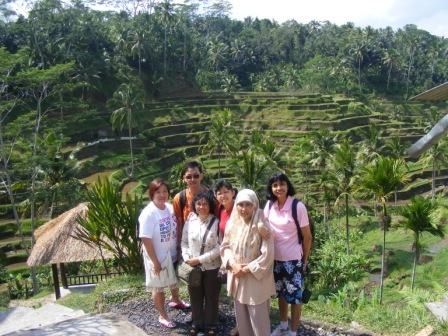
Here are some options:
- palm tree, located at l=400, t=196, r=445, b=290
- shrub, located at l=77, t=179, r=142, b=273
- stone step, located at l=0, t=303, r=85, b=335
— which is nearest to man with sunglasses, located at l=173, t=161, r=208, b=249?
shrub, located at l=77, t=179, r=142, b=273

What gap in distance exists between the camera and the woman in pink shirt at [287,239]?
3.93m

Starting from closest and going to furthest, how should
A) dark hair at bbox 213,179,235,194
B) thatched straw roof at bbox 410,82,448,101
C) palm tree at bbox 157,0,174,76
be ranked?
thatched straw roof at bbox 410,82,448,101, dark hair at bbox 213,179,235,194, palm tree at bbox 157,0,174,76

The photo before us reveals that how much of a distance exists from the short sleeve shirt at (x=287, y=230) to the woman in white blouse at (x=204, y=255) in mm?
476

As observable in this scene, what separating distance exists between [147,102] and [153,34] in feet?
35.4

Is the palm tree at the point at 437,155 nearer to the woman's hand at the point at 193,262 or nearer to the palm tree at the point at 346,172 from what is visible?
the palm tree at the point at 346,172

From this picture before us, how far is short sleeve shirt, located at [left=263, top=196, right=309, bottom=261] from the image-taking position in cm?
392

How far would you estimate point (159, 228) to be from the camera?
4297mm

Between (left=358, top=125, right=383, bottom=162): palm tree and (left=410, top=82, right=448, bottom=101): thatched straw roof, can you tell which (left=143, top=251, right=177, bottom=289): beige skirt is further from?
(left=358, top=125, right=383, bottom=162): palm tree

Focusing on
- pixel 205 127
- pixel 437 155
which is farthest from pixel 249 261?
pixel 205 127

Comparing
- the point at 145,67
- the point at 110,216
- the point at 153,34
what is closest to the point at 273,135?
the point at 145,67

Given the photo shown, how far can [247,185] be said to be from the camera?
18.1 meters

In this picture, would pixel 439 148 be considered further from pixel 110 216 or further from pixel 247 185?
pixel 110 216

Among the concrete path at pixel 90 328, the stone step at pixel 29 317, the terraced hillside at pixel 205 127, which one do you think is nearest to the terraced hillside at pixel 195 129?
the terraced hillside at pixel 205 127

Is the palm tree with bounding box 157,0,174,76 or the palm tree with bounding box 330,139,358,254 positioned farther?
the palm tree with bounding box 157,0,174,76
